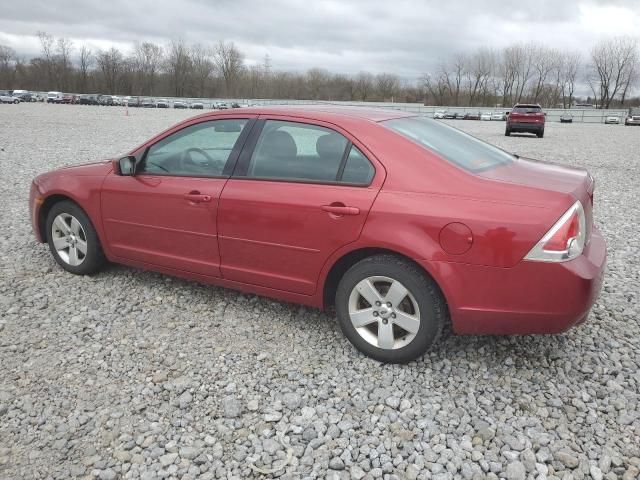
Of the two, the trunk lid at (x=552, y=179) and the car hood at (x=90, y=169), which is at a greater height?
the trunk lid at (x=552, y=179)

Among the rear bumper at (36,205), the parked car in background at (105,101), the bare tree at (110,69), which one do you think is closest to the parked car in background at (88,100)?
the parked car in background at (105,101)

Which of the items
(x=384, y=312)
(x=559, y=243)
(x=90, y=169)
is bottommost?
(x=384, y=312)

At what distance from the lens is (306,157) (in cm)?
345

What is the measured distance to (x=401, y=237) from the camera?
9.70 ft

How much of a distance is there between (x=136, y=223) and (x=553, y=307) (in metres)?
3.01

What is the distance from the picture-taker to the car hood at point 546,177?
297cm

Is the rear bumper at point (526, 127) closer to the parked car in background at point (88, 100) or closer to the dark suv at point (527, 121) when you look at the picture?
the dark suv at point (527, 121)

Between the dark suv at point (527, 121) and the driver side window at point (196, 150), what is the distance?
23140 mm

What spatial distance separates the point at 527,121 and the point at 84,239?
23412 millimetres

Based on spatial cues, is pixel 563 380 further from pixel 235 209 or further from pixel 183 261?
pixel 183 261

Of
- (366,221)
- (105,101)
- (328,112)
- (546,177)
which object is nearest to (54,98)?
(105,101)

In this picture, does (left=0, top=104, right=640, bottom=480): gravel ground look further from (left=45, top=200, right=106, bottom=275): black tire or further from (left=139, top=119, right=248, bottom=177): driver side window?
(left=139, top=119, right=248, bottom=177): driver side window

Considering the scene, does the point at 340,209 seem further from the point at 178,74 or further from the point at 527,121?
the point at 178,74

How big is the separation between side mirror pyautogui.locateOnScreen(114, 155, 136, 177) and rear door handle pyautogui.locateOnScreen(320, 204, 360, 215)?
176 centimetres
